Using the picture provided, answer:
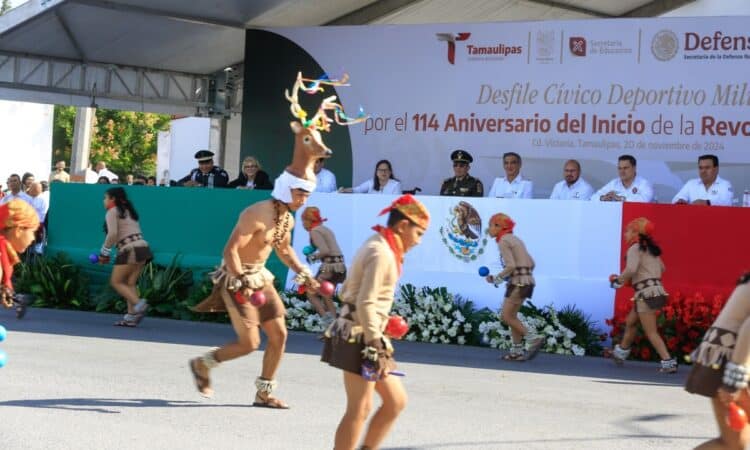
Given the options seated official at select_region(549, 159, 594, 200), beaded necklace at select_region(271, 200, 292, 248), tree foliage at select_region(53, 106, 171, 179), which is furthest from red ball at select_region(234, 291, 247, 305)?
tree foliage at select_region(53, 106, 171, 179)

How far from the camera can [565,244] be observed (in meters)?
13.8

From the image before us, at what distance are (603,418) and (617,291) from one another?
188 inches

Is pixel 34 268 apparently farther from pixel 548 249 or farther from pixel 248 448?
pixel 248 448

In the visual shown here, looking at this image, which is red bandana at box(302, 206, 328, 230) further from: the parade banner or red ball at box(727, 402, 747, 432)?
red ball at box(727, 402, 747, 432)

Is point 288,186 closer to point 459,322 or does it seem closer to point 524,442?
point 524,442

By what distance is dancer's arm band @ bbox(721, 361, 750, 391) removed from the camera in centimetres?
541

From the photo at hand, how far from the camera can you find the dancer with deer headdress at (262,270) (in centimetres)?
838

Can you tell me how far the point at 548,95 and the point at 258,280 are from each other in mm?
11680

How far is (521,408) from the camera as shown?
9133 mm

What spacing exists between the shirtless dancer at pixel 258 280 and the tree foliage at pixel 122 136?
Result: 57129 millimetres

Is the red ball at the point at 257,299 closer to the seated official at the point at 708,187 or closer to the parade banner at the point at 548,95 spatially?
the seated official at the point at 708,187

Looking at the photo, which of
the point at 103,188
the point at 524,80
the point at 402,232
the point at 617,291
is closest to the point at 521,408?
the point at 402,232

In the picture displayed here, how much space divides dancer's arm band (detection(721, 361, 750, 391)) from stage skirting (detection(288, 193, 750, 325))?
7.79 metres

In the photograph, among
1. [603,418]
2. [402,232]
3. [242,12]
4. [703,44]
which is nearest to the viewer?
[402,232]
